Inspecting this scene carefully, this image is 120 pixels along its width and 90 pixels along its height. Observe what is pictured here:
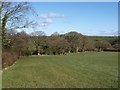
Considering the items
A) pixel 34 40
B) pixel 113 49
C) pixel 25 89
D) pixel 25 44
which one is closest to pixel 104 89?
pixel 25 89

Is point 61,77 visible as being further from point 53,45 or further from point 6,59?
point 53,45

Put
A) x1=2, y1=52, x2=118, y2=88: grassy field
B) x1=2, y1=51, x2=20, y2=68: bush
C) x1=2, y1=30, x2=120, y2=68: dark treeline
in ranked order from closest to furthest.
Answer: x1=2, y1=52, x2=118, y2=88: grassy field
x1=2, y1=51, x2=20, y2=68: bush
x1=2, y1=30, x2=120, y2=68: dark treeline

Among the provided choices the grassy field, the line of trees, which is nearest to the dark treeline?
the line of trees

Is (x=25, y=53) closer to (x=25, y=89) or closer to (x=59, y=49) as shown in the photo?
(x=59, y=49)

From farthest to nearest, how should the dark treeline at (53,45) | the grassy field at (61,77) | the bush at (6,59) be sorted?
1. the dark treeline at (53,45)
2. the bush at (6,59)
3. the grassy field at (61,77)

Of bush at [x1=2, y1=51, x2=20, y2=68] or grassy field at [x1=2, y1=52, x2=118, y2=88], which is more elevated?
bush at [x1=2, y1=51, x2=20, y2=68]

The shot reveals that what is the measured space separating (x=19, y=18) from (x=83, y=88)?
44.7 feet

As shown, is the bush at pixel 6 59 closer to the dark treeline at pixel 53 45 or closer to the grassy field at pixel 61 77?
the grassy field at pixel 61 77

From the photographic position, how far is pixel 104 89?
13352 mm

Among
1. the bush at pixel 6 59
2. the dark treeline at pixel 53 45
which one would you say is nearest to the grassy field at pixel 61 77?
the bush at pixel 6 59

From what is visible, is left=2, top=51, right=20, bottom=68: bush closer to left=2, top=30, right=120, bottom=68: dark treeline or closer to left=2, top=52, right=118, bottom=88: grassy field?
left=2, top=52, right=118, bottom=88: grassy field

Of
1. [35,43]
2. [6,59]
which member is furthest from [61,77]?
[35,43]

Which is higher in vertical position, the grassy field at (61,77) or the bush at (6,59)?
the bush at (6,59)

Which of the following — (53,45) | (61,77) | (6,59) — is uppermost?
(53,45)
